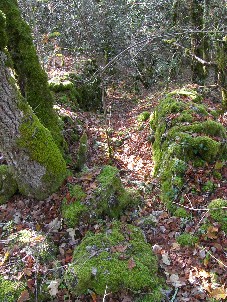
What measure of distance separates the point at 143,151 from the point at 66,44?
449 inches

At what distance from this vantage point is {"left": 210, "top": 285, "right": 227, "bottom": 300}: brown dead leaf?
4.14m

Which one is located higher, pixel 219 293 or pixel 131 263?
pixel 131 263

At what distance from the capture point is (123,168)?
7805mm

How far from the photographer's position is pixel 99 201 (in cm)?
547

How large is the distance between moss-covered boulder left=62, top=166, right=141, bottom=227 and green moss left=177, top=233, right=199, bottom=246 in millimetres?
1147

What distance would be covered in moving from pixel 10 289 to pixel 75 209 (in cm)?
170

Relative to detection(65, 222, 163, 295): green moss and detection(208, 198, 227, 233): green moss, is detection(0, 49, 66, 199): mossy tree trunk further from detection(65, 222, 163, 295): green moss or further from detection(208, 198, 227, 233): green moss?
Result: detection(208, 198, 227, 233): green moss

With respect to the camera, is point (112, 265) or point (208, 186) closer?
point (112, 265)

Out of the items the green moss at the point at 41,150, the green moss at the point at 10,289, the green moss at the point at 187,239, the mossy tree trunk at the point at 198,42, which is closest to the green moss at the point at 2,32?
the green moss at the point at 41,150

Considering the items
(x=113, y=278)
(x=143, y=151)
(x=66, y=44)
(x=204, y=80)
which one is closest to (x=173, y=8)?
(x=204, y=80)

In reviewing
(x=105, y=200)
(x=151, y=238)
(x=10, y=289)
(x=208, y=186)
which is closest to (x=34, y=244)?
(x=10, y=289)

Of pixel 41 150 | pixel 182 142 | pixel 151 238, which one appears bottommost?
pixel 151 238

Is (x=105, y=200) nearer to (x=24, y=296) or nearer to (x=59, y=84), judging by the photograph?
(x=24, y=296)

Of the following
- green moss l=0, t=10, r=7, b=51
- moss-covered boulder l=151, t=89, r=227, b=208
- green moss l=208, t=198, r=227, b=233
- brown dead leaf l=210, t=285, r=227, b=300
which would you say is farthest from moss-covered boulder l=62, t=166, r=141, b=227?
green moss l=0, t=10, r=7, b=51
